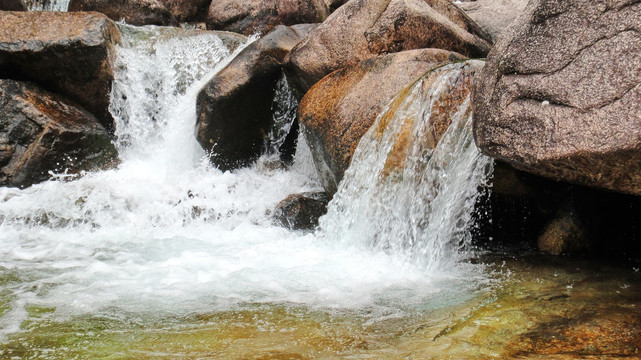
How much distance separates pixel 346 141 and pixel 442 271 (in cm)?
214

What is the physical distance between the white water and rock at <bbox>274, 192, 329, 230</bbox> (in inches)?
7.7

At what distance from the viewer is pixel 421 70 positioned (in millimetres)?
6566

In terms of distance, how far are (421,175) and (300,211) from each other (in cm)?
208

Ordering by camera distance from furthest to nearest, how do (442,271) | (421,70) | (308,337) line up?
(421,70) → (442,271) → (308,337)

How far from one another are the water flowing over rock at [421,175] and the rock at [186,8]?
328 inches

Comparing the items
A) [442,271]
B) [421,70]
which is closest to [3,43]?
[421,70]

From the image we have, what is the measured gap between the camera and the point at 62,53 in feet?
28.3

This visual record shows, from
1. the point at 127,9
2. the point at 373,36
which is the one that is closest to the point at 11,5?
the point at 127,9

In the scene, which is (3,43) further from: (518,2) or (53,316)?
(518,2)

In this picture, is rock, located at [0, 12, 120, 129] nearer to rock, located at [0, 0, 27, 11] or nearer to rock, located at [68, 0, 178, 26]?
rock, located at [0, 0, 27, 11]

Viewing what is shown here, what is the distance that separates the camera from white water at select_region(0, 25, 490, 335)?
4484 millimetres

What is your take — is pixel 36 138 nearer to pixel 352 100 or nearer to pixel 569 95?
pixel 352 100

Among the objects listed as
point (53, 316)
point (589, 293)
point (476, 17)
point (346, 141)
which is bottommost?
point (53, 316)

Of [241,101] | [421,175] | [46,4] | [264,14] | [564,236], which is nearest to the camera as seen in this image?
[564,236]
